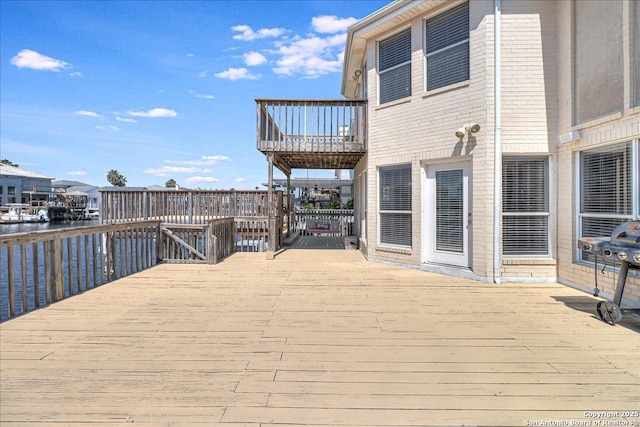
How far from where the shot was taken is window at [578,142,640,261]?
4742mm

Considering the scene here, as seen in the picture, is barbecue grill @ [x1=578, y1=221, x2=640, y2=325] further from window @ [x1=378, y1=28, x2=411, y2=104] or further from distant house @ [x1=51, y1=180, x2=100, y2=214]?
distant house @ [x1=51, y1=180, x2=100, y2=214]

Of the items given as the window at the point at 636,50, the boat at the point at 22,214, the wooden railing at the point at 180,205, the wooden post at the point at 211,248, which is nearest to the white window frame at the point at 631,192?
the window at the point at 636,50

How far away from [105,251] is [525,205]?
764cm

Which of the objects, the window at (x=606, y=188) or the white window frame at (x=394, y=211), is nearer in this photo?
the window at (x=606, y=188)

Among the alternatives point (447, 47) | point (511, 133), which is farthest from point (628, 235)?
point (447, 47)

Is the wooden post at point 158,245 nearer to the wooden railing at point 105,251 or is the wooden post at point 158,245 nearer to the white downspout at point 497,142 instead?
Answer: the wooden railing at point 105,251

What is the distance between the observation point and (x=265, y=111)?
870cm

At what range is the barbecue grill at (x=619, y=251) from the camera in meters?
3.52

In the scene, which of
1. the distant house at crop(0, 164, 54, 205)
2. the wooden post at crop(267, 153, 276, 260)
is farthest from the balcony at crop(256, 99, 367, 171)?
the distant house at crop(0, 164, 54, 205)

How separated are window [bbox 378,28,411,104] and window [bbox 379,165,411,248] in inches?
62.9

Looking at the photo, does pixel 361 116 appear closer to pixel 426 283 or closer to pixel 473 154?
pixel 473 154

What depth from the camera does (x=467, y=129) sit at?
20.5 ft

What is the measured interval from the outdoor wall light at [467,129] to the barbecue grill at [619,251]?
268cm

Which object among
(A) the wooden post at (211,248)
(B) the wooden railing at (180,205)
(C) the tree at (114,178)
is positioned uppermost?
(C) the tree at (114,178)
